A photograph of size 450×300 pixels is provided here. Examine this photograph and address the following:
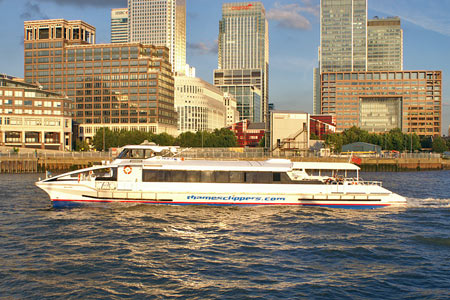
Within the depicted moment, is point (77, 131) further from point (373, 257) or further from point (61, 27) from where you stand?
point (373, 257)

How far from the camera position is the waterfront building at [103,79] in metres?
174

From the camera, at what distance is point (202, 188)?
32719mm

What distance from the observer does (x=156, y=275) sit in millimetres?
18453

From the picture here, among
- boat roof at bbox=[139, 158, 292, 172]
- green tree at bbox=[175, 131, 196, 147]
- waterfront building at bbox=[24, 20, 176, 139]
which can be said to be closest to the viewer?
A: boat roof at bbox=[139, 158, 292, 172]

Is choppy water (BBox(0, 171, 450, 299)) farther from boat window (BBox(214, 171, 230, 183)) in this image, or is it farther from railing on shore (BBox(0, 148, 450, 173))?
railing on shore (BBox(0, 148, 450, 173))

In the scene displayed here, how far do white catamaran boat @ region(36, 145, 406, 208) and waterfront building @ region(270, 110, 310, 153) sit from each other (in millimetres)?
77436

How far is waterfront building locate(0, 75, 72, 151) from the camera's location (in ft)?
440

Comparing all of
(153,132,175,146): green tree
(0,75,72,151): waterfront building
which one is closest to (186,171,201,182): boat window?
(153,132,175,146): green tree

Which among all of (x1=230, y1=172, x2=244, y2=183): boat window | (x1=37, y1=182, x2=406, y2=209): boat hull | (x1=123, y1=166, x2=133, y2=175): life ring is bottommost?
(x1=37, y1=182, x2=406, y2=209): boat hull

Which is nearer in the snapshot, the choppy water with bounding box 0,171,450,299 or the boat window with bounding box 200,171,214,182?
the choppy water with bounding box 0,171,450,299

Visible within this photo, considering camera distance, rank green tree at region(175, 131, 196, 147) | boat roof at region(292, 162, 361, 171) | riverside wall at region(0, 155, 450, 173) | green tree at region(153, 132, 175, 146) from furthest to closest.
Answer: green tree at region(175, 131, 196, 147), green tree at region(153, 132, 175, 146), riverside wall at region(0, 155, 450, 173), boat roof at region(292, 162, 361, 171)

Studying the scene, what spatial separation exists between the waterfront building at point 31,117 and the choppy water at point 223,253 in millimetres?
113672

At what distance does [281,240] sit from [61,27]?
7193 inches

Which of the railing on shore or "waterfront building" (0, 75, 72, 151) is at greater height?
"waterfront building" (0, 75, 72, 151)
